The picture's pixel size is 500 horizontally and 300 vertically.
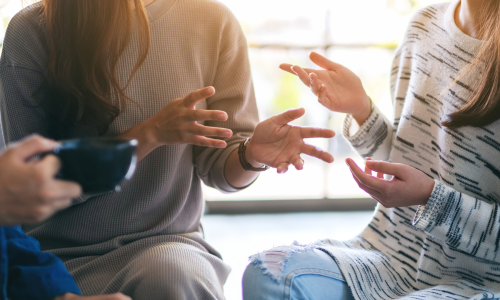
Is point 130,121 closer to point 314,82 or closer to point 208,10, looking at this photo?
point 208,10

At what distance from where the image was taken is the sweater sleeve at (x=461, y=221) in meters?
0.95

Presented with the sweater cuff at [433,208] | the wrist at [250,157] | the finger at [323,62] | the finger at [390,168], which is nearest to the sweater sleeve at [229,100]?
the wrist at [250,157]

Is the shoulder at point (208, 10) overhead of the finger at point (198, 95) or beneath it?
overhead

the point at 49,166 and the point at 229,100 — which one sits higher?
the point at 49,166

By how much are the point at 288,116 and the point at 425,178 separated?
36cm

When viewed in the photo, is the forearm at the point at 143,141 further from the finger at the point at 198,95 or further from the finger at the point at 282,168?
the finger at the point at 282,168

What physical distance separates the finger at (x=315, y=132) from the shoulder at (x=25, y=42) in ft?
2.39

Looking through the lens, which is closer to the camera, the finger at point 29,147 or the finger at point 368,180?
the finger at point 29,147

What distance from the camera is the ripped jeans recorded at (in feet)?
3.06

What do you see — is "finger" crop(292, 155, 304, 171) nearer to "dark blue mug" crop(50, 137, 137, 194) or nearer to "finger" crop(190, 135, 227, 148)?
"finger" crop(190, 135, 227, 148)

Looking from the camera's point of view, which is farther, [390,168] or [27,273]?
[390,168]

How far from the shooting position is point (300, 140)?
3.45 ft

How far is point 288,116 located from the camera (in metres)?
1.01

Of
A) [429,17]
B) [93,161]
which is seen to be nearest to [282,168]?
[93,161]
